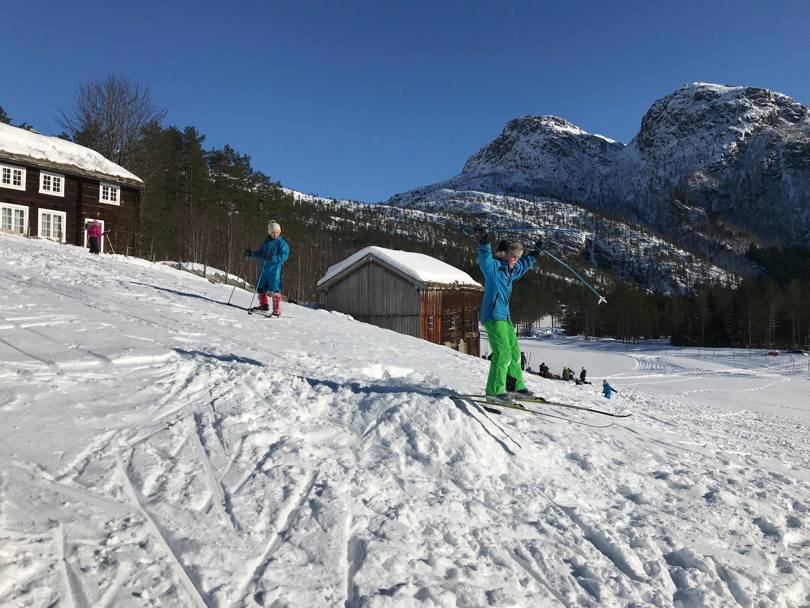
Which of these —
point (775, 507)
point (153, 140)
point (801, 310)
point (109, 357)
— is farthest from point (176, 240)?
point (801, 310)

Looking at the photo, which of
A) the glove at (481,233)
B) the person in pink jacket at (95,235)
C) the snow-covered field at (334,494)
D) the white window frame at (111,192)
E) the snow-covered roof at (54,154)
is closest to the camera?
the snow-covered field at (334,494)

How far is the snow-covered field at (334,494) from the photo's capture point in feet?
9.30

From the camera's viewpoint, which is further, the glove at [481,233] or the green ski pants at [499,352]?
the green ski pants at [499,352]

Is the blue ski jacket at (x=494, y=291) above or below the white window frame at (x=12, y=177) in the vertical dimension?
below

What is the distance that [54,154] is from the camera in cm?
2611

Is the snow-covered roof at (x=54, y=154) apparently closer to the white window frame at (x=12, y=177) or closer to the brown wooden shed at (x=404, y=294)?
the white window frame at (x=12, y=177)

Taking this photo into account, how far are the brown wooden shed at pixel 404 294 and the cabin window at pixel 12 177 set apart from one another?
17414 millimetres

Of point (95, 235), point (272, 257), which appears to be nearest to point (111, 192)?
point (95, 235)

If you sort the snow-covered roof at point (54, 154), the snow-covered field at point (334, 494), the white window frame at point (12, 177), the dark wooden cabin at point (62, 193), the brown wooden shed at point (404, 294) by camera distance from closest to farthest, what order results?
the snow-covered field at point (334, 494)
the white window frame at point (12, 177)
the dark wooden cabin at point (62, 193)
the snow-covered roof at point (54, 154)
the brown wooden shed at point (404, 294)

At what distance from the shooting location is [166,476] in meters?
3.72

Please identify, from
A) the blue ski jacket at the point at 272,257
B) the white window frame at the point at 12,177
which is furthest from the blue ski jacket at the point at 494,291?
the white window frame at the point at 12,177

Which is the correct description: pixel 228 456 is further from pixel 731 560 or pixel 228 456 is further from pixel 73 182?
pixel 73 182

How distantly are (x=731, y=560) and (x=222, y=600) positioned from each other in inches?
159

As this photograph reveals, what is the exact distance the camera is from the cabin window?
78.5ft
